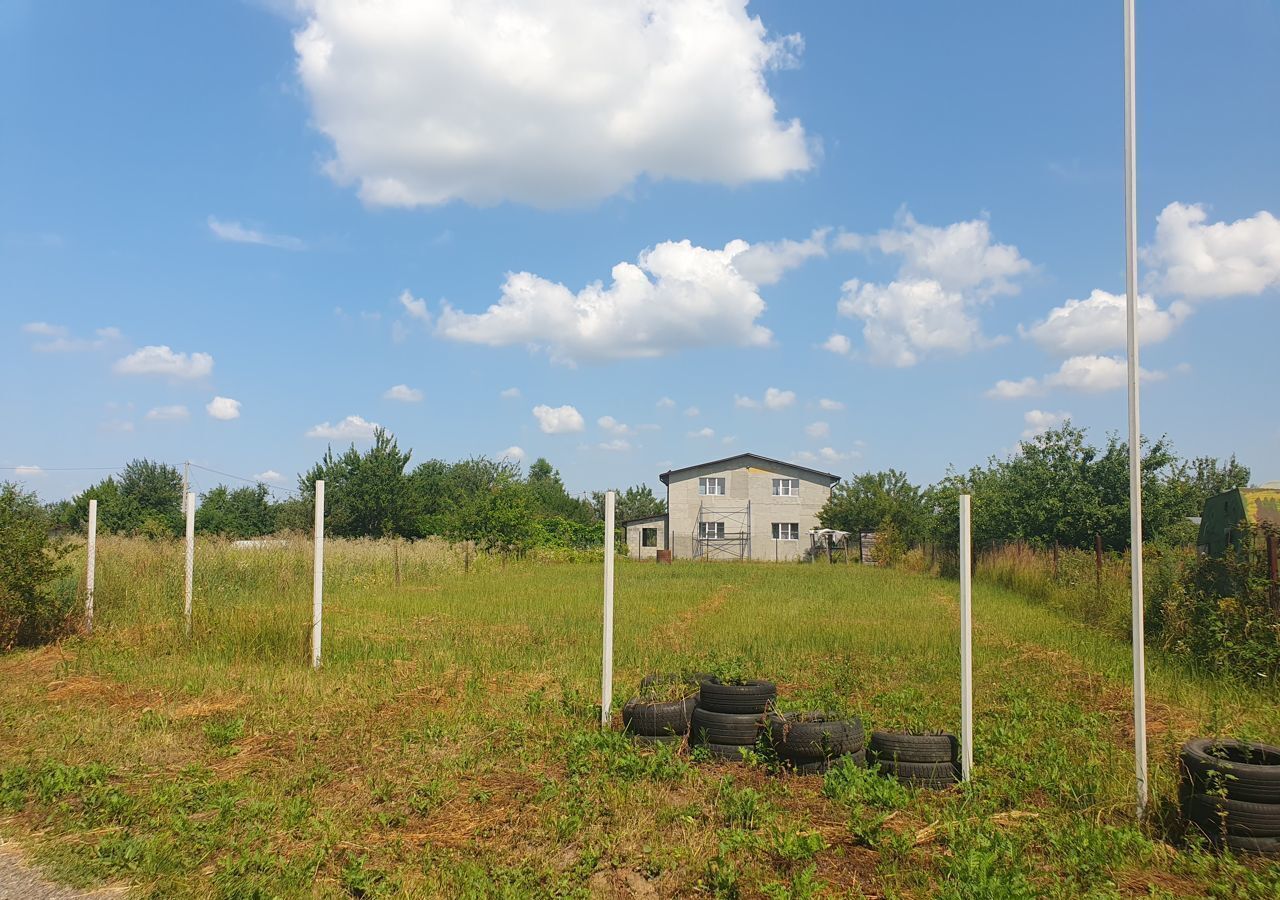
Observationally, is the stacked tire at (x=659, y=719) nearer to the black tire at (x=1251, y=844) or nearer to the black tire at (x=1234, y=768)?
the black tire at (x=1234, y=768)

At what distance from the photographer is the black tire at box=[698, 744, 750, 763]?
21.6 feet

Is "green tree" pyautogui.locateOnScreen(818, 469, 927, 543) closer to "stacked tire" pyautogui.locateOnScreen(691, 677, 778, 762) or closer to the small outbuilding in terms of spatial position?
the small outbuilding

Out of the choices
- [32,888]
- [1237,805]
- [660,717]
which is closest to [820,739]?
[660,717]

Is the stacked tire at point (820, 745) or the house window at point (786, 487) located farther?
the house window at point (786, 487)

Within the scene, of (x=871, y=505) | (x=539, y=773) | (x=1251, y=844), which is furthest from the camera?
(x=871, y=505)

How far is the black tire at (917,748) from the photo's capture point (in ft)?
19.9

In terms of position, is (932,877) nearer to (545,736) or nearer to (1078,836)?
(1078,836)

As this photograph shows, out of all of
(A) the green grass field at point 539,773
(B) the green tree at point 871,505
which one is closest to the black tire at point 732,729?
(A) the green grass field at point 539,773

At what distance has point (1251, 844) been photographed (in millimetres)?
4809

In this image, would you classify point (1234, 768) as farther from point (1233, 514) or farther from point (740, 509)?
point (740, 509)

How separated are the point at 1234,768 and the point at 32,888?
21.4 ft

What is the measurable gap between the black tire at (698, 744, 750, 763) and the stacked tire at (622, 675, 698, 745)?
294 mm

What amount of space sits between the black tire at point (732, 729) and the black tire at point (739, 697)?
0.05m

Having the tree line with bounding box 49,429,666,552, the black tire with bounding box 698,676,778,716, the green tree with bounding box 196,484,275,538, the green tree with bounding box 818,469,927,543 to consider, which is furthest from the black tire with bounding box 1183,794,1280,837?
the green tree with bounding box 196,484,275,538
